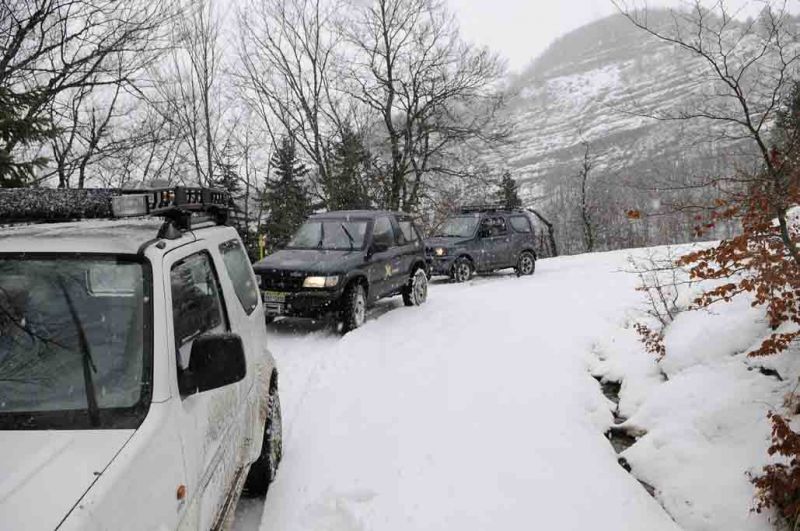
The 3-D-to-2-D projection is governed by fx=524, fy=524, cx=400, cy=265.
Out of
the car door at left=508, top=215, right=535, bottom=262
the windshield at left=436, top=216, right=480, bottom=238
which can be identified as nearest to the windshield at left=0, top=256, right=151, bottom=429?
the windshield at left=436, top=216, right=480, bottom=238

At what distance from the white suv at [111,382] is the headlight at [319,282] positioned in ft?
16.5

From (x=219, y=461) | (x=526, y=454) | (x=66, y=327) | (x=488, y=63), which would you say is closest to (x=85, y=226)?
(x=66, y=327)

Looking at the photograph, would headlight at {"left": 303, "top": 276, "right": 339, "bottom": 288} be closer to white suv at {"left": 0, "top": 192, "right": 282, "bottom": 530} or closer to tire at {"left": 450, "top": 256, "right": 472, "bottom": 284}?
white suv at {"left": 0, "top": 192, "right": 282, "bottom": 530}

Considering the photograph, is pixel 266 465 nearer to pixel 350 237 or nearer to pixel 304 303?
pixel 304 303

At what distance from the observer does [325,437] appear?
183 inches

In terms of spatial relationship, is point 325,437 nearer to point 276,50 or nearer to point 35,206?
point 35,206

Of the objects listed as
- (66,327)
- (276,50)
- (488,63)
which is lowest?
(66,327)

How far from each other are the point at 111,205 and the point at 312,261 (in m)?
5.32

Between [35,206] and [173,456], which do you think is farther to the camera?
[35,206]

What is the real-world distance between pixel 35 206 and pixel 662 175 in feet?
17.3

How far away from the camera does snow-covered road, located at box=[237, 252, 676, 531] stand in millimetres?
3486

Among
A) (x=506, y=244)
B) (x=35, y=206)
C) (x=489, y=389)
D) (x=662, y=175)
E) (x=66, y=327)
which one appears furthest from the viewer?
(x=506, y=244)

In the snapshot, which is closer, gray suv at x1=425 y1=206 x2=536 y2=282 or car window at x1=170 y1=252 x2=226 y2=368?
car window at x1=170 y1=252 x2=226 y2=368

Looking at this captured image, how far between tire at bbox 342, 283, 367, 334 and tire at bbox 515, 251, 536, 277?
9.21m
